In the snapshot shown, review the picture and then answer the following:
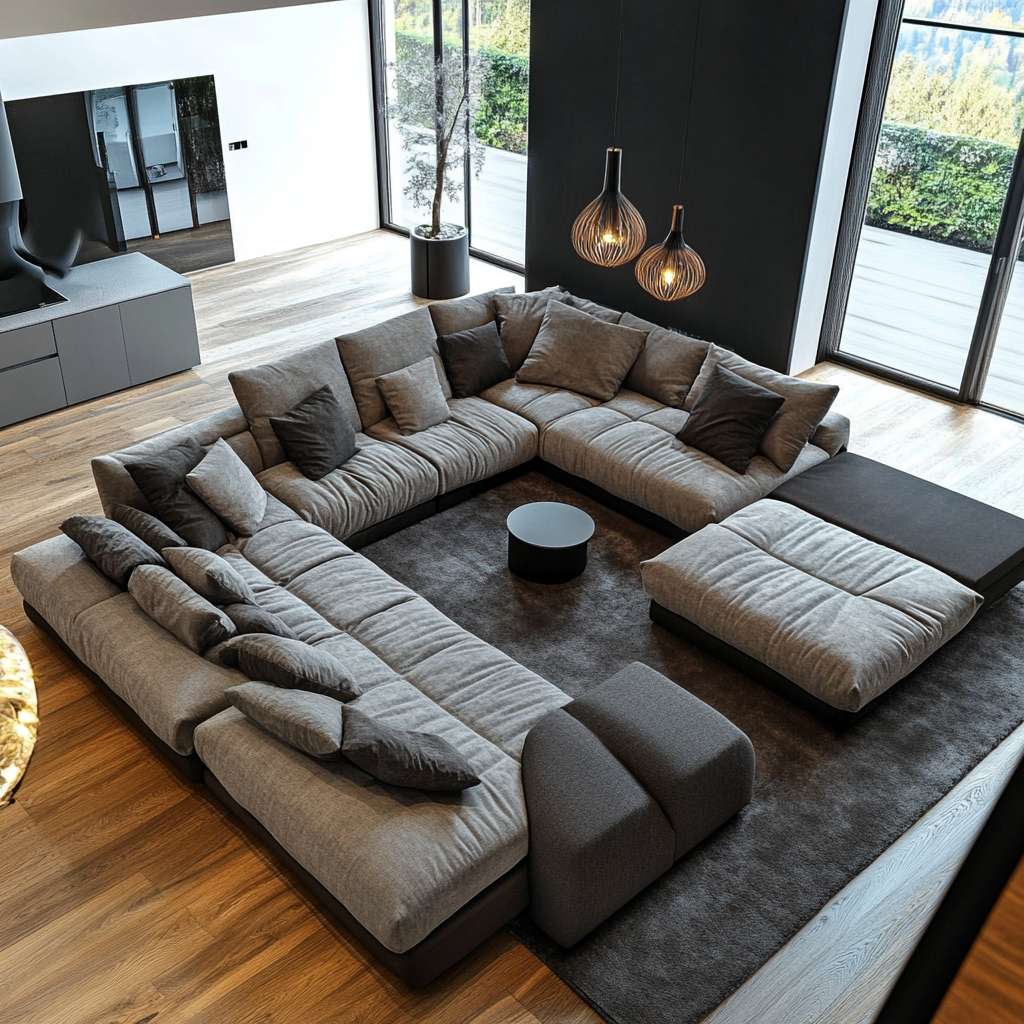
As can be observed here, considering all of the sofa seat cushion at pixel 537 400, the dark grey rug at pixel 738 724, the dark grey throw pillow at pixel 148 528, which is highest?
the dark grey throw pillow at pixel 148 528

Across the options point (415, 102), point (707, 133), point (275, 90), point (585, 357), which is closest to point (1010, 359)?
point (707, 133)

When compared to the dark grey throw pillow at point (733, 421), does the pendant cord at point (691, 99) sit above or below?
above

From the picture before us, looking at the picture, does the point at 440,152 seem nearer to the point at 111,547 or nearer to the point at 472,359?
the point at 472,359

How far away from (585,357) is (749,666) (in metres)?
2.51

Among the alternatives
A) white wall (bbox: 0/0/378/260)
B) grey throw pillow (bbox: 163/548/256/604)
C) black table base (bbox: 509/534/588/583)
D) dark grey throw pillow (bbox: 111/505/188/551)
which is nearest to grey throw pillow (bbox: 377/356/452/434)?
black table base (bbox: 509/534/588/583)

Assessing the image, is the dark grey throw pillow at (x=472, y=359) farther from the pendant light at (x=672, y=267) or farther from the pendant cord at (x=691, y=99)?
the pendant cord at (x=691, y=99)

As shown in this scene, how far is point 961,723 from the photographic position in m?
4.80

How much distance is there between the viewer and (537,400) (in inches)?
261

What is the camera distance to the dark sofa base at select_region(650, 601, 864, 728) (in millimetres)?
4719

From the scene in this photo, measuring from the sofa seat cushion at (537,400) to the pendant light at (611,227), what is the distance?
1.29m

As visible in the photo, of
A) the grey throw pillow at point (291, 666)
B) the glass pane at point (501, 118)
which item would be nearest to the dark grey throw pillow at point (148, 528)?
the grey throw pillow at point (291, 666)

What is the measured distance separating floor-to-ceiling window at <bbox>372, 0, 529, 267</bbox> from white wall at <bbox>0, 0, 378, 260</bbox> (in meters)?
0.30

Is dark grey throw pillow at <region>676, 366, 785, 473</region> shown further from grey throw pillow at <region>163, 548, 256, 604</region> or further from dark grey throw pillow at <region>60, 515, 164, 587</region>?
dark grey throw pillow at <region>60, 515, 164, 587</region>

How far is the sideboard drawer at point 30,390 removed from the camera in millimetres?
7008
